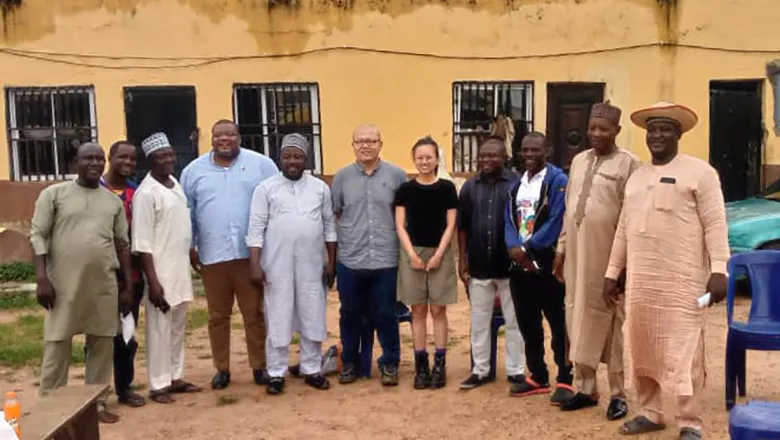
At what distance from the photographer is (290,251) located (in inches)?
225

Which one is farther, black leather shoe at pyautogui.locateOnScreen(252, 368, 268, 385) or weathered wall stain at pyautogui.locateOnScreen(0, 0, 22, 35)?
weathered wall stain at pyautogui.locateOnScreen(0, 0, 22, 35)

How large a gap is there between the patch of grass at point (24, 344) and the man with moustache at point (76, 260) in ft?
4.65

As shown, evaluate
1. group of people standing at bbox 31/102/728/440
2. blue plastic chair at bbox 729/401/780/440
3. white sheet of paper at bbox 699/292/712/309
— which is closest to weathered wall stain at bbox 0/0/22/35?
group of people standing at bbox 31/102/728/440

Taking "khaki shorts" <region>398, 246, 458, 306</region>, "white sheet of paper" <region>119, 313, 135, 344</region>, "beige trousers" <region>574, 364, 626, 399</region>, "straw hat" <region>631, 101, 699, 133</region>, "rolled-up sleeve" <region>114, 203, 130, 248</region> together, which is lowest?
"beige trousers" <region>574, 364, 626, 399</region>

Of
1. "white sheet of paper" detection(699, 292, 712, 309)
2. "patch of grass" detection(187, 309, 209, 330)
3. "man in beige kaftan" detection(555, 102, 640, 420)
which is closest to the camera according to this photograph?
"white sheet of paper" detection(699, 292, 712, 309)

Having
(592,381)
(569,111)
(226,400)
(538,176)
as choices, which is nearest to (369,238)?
(538,176)

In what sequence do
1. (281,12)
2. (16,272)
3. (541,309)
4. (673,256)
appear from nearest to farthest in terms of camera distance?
(673,256) → (541,309) → (16,272) → (281,12)

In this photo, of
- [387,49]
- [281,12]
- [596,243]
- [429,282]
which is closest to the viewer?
[596,243]

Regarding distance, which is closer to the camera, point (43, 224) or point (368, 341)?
point (43, 224)

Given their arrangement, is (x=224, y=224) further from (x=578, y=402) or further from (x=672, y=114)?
(x=672, y=114)

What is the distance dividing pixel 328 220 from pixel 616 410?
224 centimetres

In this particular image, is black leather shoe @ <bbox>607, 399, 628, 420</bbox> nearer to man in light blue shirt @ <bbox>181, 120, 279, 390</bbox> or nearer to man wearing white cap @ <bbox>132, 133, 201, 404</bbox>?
man in light blue shirt @ <bbox>181, 120, 279, 390</bbox>

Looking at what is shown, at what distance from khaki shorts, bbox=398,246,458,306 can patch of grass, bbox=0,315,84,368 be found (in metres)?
2.65

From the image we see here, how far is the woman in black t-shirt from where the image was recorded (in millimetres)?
5676
